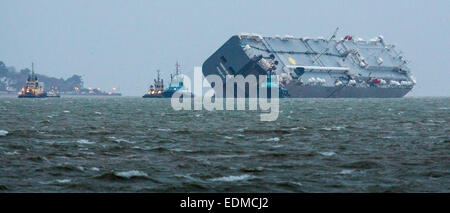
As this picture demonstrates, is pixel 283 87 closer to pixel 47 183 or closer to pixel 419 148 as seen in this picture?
pixel 419 148

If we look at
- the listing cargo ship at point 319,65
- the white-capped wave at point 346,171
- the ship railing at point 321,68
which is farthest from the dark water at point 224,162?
the ship railing at point 321,68

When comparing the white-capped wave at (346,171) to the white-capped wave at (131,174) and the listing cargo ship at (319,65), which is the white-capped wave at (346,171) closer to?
the white-capped wave at (131,174)

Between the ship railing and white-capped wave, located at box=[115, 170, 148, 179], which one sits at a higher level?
the ship railing

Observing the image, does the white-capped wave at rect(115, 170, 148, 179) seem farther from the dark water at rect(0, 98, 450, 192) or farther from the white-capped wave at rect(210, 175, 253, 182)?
the white-capped wave at rect(210, 175, 253, 182)

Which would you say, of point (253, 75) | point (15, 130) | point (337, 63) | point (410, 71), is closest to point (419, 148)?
point (15, 130)

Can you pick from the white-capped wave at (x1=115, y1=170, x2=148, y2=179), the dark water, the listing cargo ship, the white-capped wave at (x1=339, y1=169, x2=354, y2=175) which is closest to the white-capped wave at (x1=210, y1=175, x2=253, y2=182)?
the dark water

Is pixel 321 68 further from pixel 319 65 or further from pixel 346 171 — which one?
pixel 346 171
